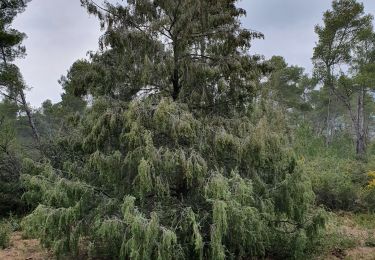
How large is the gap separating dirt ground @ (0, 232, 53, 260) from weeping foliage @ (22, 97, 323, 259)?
5.72 ft

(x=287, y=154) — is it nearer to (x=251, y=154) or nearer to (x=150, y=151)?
(x=251, y=154)

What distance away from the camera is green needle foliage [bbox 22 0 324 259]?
546 cm

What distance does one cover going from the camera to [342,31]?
1734 centimetres

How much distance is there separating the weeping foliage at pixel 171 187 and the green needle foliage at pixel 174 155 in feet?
0.07

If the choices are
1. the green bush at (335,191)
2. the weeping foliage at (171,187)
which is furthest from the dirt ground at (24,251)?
the green bush at (335,191)

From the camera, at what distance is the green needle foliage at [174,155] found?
5465 millimetres

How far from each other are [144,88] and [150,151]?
5.14ft

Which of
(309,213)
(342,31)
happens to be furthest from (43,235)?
(342,31)

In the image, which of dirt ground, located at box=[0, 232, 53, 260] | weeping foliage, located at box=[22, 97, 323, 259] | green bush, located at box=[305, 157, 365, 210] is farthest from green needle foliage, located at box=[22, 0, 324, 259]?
green bush, located at box=[305, 157, 365, 210]

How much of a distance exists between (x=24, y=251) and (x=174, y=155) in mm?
4533

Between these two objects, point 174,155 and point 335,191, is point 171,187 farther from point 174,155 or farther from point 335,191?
point 335,191

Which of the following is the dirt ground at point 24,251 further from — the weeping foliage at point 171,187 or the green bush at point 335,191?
the green bush at point 335,191

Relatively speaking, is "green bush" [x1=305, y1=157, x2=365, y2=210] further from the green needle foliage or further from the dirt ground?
the dirt ground

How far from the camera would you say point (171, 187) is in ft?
20.4
